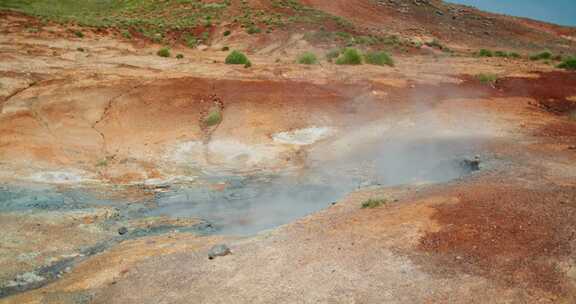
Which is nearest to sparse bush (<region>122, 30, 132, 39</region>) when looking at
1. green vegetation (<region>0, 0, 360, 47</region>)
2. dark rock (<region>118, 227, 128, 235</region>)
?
green vegetation (<region>0, 0, 360, 47</region>)

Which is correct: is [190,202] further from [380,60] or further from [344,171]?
[380,60]

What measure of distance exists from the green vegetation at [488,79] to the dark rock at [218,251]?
15.4 meters

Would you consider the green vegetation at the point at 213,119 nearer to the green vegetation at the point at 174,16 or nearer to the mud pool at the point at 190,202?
the mud pool at the point at 190,202

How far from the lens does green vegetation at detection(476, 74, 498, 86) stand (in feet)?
69.9

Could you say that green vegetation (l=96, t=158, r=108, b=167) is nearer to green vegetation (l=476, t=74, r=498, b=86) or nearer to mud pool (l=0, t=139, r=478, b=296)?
mud pool (l=0, t=139, r=478, b=296)

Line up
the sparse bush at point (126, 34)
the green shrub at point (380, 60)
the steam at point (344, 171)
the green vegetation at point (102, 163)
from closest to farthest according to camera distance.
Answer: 1. the steam at point (344, 171)
2. the green vegetation at point (102, 163)
3. the green shrub at point (380, 60)
4. the sparse bush at point (126, 34)

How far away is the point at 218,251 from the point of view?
965 centimetres

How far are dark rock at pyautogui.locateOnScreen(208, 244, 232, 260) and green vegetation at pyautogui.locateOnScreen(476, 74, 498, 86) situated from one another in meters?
15.4

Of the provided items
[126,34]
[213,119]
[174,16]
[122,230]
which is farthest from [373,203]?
[174,16]

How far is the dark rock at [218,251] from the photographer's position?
9594 mm

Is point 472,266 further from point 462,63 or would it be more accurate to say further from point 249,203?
point 462,63

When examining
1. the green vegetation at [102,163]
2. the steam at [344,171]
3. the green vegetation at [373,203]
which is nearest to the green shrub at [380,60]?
the steam at [344,171]

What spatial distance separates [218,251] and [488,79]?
15.9m

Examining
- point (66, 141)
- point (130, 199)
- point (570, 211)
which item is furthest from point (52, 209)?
point (570, 211)
